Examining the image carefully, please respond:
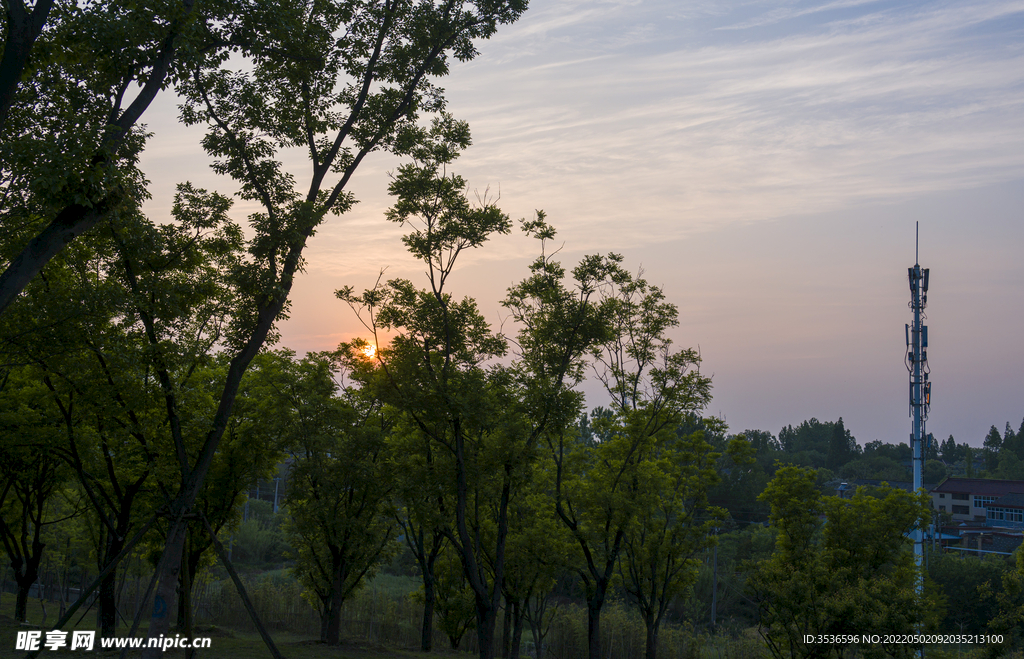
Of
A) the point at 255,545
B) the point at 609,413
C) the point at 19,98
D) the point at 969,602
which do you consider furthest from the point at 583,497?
the point at 255,545

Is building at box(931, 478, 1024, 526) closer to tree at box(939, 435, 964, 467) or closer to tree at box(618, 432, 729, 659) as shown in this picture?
tree at box(618, 432, 729, 659)

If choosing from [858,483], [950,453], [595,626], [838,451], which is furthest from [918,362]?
[950,453]

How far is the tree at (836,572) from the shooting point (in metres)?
17.1

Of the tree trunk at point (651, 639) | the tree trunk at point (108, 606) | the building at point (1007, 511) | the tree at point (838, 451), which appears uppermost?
the tree at point (838, 451)

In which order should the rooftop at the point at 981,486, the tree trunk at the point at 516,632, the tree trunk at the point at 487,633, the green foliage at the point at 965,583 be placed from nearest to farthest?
1. the tree trunk at the point at 487,633
2. the tree trunk at the point at 516,632
3. the green foliage at the point at 965,583
4. the rooftop at the point at 981,486

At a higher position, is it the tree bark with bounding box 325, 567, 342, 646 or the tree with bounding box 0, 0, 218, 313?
the tree with bounding box 0, 0, 218, 313

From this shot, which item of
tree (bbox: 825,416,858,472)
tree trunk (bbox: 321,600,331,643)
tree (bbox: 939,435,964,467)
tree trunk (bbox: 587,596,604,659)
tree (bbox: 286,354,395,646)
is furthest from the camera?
tree (bbox: 939,435,964,467)

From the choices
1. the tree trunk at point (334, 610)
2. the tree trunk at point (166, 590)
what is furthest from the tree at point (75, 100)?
the tree trunk at point (334, 610)

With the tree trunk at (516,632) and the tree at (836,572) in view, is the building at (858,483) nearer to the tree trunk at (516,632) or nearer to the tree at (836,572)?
the tree at (836,572)

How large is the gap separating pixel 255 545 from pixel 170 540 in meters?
49.4

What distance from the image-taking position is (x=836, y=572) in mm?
19703

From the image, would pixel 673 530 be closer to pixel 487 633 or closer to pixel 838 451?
pixel 487 633

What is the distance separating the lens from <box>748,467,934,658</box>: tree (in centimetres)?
1708

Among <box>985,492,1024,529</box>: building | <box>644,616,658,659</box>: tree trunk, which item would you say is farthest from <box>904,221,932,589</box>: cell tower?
<box>985,492,1024,529</box>: building
